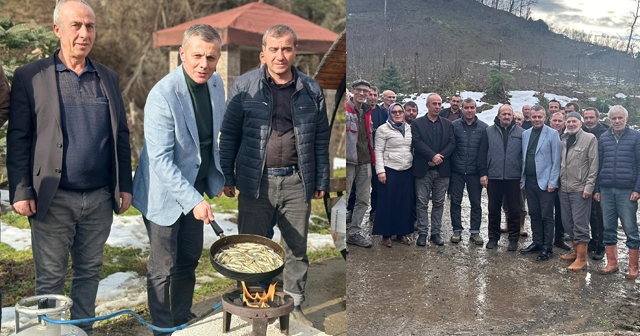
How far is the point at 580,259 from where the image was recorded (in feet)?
11.5

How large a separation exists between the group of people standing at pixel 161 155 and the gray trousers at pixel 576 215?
1504 millimetres

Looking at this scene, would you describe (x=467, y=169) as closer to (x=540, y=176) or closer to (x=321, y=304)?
Answer: (x=540, y=176)

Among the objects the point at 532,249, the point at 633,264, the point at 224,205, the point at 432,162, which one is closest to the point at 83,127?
the point at 432,162

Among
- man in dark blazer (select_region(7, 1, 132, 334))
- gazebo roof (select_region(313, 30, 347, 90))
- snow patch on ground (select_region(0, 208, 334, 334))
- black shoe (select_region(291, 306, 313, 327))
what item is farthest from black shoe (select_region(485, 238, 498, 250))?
snow patch on ground (select_region(0, 208, 334, 334))

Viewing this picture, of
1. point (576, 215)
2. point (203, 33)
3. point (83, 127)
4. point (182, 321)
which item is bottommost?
point (182, 321)

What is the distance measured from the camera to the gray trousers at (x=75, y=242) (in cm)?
328

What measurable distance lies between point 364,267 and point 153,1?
1342 cm

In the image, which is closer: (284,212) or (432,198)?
(432,198)

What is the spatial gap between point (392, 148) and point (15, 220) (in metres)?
5.63

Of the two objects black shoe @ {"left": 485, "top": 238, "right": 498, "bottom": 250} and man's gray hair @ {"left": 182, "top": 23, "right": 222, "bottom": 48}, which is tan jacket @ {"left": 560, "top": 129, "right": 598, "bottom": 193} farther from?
man's gray hair @ {"left": 182, "top": 23, "right": 222, "bottom": 48}

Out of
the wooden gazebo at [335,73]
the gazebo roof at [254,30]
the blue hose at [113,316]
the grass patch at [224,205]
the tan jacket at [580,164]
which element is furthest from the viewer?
the gazebo roof at [254,30]

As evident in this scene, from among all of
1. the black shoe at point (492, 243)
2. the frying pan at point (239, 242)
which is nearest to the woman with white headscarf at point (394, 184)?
the black shoe at point (492, 243)

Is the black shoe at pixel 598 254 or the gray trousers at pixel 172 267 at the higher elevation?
the black shoe at pixel 598 254

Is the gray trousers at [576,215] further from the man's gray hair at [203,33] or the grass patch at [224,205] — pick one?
the grass patch at [224,205]
